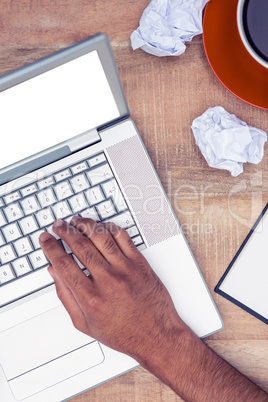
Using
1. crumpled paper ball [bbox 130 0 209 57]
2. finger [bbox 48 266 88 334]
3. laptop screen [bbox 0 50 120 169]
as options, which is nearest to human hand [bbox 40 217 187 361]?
finger [bbox 48 266 88 334]

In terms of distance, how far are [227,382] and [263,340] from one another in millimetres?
82

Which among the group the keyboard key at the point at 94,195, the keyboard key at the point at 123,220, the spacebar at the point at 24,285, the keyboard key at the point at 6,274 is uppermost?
the keyboard key at the point at 94,195

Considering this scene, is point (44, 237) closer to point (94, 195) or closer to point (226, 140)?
point (94, 195)

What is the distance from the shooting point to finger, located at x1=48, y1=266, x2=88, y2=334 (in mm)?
525

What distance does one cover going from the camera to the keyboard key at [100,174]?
0.51m

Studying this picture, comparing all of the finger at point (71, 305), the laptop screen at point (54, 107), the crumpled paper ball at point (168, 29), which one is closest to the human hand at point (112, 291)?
the finger at point (71, 305)

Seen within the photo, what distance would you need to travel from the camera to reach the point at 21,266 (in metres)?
0.52

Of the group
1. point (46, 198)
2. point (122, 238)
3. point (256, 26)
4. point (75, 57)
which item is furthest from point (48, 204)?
point (256, 26)

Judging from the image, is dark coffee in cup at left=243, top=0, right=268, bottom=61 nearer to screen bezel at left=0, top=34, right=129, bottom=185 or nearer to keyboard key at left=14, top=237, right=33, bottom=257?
screen bezel at left=0, top=34, right=129, bottom=185

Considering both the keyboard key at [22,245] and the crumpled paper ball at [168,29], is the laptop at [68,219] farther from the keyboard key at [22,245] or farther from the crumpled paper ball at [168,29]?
the crumpled paper ball at [168,29]

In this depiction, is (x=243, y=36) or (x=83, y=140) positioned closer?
(x=243, y=36)

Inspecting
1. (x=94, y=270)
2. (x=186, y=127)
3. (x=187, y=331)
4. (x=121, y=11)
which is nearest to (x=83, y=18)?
(x=121, y=11)

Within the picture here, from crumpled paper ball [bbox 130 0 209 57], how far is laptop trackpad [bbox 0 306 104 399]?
0.40 metres

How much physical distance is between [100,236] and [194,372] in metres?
0.24
